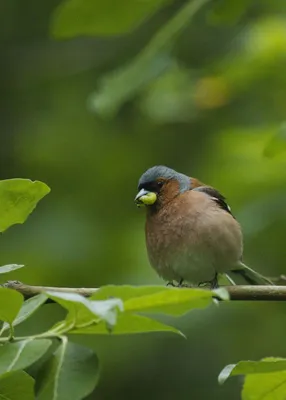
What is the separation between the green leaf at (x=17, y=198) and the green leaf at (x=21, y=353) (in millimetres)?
436

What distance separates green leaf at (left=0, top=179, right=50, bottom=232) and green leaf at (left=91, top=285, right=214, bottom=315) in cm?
60

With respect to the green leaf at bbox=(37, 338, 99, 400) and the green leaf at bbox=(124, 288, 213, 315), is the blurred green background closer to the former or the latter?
the green leaf at bbox=(37, 338, 99, 400)

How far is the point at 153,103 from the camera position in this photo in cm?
584

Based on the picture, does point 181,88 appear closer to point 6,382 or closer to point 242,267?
point 242,267

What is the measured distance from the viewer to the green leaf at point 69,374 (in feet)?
6.14

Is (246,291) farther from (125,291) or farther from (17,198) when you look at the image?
(125,291)

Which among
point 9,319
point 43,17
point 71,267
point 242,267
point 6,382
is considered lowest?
point 71,267

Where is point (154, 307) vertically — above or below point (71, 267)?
above

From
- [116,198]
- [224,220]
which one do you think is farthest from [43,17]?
[224,220]

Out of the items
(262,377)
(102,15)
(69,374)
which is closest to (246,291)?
(262,377)

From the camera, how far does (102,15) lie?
3.38 metres

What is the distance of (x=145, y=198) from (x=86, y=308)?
2.65m

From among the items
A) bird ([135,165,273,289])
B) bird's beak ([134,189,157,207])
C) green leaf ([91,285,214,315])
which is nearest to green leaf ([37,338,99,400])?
green leaf ([91,285,214,315])

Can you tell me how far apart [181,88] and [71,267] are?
4.42ft
